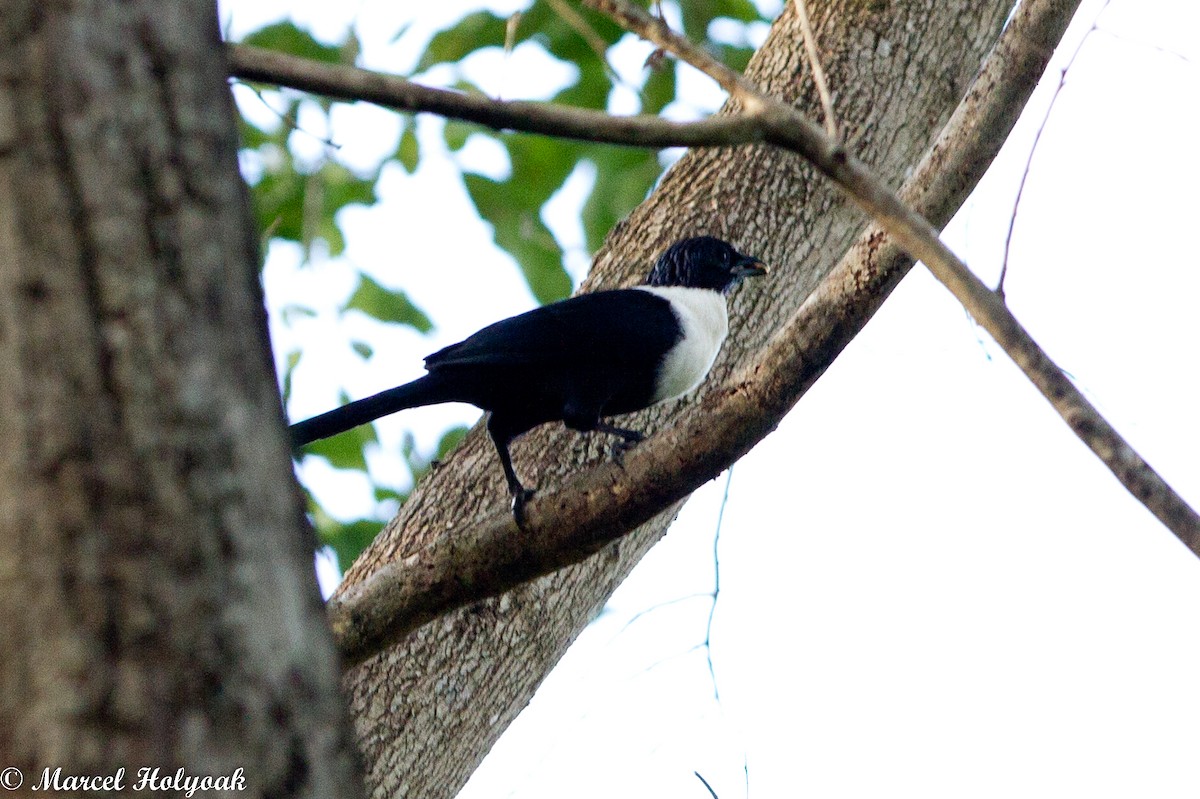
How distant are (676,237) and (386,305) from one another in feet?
4.97

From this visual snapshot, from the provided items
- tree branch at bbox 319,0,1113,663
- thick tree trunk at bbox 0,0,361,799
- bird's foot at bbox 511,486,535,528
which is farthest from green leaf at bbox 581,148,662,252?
thick tree trunk at bbox 0,0,361,799

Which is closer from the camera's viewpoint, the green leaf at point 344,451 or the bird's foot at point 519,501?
the bird's foot at point 519,501

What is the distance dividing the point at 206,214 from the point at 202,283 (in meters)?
0.07

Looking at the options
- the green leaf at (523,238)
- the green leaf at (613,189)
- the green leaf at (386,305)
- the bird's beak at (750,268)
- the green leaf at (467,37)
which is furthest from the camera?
the green leaf at (386,305)

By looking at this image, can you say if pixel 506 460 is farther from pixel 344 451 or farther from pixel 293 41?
pixel 293 41

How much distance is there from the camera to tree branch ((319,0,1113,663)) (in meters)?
2.55

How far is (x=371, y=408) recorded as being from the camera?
11.4 ft

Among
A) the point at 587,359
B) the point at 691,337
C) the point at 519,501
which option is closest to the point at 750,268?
the point at 691,337

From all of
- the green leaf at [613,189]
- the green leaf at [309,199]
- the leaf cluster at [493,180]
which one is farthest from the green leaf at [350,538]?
the green leaf at [613,189]

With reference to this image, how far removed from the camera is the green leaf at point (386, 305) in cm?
494

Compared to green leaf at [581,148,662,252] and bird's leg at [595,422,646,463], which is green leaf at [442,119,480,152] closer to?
green leaf at [581,148,662,252]

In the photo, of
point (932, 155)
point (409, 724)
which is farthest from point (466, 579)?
point (932, 155)

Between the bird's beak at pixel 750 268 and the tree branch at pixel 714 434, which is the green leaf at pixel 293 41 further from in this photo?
the tree branch at pixel 714 434

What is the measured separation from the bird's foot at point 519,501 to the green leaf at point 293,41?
1879mm
